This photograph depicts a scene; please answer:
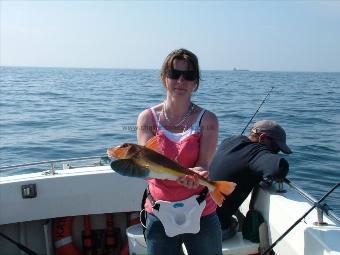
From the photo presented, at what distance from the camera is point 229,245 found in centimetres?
412

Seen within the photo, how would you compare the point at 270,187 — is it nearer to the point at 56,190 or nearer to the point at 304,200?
the point at 304,200

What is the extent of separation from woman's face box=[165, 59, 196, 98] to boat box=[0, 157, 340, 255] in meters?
1.48

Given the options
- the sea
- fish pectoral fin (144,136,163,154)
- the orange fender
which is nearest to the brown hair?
fish pectoral fin (144,136,163,154)

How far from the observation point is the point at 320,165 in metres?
9.35

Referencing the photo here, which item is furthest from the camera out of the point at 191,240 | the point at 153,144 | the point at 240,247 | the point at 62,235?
the point at 62,235

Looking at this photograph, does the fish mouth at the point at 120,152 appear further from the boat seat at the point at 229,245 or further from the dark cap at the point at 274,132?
the dark cap at the point at 274,132

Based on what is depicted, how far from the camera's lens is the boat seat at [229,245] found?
4.06 metres

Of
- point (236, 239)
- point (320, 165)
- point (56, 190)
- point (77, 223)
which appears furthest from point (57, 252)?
point (320, 165)

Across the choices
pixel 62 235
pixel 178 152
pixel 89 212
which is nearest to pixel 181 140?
pixel 178 152

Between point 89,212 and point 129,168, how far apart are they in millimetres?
A: 2265

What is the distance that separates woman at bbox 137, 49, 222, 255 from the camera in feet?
9.59

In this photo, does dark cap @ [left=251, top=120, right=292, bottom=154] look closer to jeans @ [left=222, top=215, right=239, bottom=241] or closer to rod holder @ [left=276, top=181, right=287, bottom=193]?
rod holder @ [left=276, top=181, right=287, bottom=193]

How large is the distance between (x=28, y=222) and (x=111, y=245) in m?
0.95

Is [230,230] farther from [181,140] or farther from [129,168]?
[129,168]
